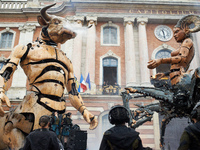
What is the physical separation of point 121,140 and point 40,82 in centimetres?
176

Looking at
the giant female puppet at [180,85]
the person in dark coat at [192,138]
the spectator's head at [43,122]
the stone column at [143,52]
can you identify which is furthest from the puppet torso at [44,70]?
the stone column at [143,52]

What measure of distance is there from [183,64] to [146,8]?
1484cm

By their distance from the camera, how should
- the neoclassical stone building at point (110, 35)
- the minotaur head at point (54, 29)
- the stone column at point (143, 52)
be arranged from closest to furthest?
the minotaur head at point (54, 29)
the stone column at point (143, 52)
the neoclassical stone building at point (110, 35)

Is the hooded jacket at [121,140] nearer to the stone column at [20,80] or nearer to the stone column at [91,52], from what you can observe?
the stone column at [91,52]

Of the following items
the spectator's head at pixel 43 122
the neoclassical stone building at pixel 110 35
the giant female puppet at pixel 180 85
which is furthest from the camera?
the neoclassical stone building at pixel 110 35

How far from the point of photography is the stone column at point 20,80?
1542cm

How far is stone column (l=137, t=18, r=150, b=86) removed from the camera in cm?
1561

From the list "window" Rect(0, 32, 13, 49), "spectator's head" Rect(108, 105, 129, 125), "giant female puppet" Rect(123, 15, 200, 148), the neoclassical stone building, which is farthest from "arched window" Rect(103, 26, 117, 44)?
"spectator's head" Rect(108, 105, 129, 125)

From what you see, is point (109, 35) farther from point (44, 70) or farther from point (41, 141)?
point (41, 141)

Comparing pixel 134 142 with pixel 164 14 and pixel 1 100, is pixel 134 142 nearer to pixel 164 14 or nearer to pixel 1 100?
Result: pixel 1 100

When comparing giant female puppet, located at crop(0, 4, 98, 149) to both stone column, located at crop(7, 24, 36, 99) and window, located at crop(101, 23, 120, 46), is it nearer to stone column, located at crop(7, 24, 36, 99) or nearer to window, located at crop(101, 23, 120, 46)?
stone column, located at crop(7, 24, 36, 99)

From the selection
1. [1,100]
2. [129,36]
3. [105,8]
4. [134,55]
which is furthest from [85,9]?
[1,100]

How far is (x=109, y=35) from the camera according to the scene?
17.9 m

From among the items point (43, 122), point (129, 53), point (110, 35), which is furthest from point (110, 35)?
point (43, 122)
